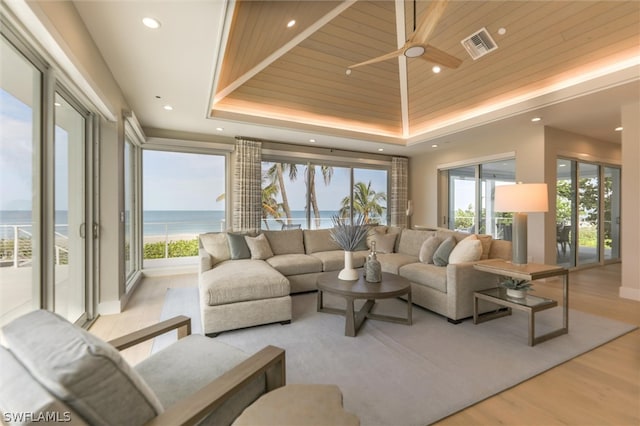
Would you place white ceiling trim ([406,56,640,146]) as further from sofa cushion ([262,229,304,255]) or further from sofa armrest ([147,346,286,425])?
sofa armrest ([147,346,286,425])

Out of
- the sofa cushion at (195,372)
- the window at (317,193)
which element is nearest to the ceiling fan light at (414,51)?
the sofa cushion at (195,372)

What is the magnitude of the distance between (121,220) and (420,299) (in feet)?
12.3

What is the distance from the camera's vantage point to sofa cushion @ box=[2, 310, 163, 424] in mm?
748

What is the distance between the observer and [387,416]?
1681 millimetres

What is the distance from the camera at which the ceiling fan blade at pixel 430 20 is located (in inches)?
88.4

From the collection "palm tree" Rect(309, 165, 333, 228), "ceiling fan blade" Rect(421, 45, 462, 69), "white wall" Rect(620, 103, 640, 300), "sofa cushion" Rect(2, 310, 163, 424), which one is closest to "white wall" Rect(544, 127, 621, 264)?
"white wall" Rect(620, 103, 640, 300)

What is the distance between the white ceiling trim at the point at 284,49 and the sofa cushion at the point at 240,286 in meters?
2.29

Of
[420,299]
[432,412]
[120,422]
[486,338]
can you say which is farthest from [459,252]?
[120,422]

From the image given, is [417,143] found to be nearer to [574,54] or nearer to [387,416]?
[574,54]

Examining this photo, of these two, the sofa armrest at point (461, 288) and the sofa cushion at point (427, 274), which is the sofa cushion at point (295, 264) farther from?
the sofa armrest at point (461, 288)

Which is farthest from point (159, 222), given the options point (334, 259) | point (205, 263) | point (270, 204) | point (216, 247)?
point (334, 259)

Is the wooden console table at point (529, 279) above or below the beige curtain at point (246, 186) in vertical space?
below

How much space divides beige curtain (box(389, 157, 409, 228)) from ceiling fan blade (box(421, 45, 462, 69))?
413 cm

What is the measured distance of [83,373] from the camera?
2.48 feet
